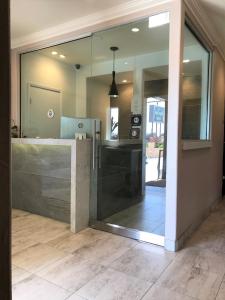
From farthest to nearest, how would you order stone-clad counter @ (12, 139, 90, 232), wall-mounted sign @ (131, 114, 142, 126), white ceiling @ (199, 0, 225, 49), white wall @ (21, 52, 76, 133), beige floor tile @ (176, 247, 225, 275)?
1. white wall @ (21, 52, 76, 133)
2. wall-mounted sign @ (131, 114, 142, 126)
3. stone-clad counter @ (12, 139, 90, 232)
4. white ceiling @ (199, 0, 225, 49)
5. beige floor tile @ (176, 247, 225, 275)

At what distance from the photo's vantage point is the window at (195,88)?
2.95 metres

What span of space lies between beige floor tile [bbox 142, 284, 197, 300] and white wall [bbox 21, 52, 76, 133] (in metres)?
2.67

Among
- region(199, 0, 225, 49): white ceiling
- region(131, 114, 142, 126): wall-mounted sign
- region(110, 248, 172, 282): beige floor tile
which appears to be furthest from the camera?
region(131, 114, 142, 126): wall-mounted sign

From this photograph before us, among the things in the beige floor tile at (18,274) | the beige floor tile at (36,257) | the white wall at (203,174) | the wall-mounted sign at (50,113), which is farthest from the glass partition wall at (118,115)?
the beige floor tile at (18,274)

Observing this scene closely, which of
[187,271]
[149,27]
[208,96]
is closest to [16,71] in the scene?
[149,27]

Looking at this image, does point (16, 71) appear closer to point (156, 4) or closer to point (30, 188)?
point (30, 188)

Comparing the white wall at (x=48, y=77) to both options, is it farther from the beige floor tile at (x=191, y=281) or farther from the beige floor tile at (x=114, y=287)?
the beige floor tile at (x=191, y=281)

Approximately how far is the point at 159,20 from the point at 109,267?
8.73 ft

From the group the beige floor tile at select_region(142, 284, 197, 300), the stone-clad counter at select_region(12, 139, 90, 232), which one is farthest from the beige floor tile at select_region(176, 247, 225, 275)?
the stone-clad counter at select_region(12, 139, 90, 232)

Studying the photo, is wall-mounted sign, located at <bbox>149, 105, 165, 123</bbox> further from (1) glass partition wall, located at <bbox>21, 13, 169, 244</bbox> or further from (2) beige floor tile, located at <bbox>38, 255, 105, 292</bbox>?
(2) beige floor tile, located at <bbox>38, 255, 105, 292</bbox>

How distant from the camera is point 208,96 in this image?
3826mm

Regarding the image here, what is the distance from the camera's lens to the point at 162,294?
1931 mm

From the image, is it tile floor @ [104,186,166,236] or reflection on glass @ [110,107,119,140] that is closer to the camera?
tile floor @ [104,186,166,236]

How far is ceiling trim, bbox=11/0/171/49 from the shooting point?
2.79 m
